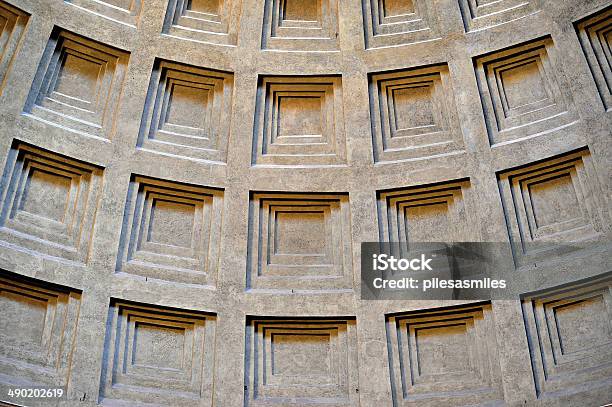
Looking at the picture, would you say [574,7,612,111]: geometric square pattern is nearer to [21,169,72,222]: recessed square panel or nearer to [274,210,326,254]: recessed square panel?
[274,210,326,254]: recessed square panel

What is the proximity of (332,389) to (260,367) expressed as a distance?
142 cm

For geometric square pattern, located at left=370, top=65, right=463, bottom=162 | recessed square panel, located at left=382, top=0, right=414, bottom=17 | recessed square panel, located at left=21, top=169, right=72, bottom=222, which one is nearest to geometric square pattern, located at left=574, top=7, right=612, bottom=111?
geometric square pattern, located at left=370, top=65, right=463, bottom=162

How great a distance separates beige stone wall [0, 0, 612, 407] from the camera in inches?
585

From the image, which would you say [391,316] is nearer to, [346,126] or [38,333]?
[346,126]

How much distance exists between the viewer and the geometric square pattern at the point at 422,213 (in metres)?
16.1

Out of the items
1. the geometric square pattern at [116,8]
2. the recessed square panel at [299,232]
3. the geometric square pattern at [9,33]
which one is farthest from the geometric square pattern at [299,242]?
the geometric square pattern at [9,33]

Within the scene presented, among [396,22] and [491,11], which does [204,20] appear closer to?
[396,22]

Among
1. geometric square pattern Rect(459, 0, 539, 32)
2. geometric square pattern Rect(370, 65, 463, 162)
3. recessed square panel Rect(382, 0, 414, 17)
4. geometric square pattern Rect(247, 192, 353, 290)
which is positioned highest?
recessed square panel Rect(382, 0, 414, 17)

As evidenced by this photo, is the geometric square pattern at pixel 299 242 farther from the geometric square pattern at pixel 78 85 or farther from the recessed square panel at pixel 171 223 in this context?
the geometric square pattern at pixel 78 85

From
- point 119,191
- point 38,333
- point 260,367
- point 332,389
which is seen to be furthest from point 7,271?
point 332,389

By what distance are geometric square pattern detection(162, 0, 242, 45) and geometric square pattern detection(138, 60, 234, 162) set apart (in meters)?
0.66

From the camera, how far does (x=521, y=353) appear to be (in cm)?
1470

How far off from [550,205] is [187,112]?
24.3 feet

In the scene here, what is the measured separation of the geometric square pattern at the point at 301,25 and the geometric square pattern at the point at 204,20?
0.67 metres
